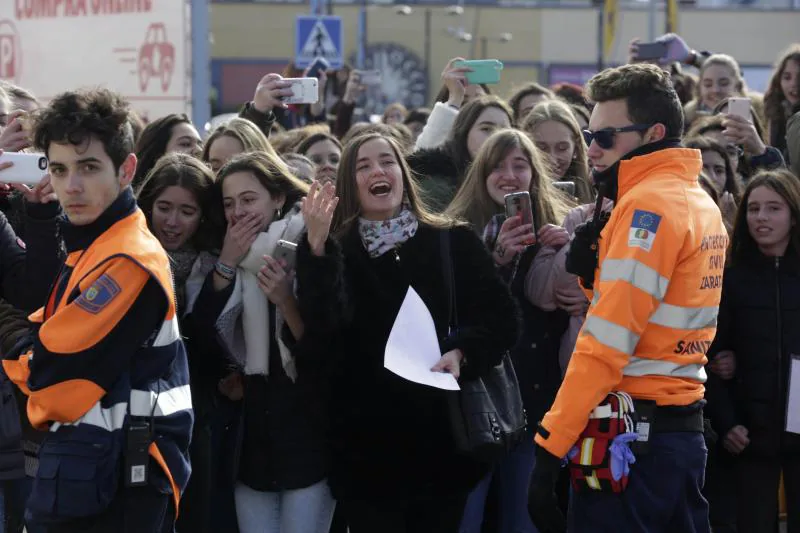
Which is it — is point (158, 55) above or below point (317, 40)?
below

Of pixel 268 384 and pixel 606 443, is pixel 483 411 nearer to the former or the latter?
pixel 606 443

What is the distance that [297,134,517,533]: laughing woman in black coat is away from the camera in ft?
16.0

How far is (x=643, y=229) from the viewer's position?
4051mm

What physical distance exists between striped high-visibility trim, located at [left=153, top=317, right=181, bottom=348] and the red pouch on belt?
1412 millimetres

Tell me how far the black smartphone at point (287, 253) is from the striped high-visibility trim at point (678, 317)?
1569 mm

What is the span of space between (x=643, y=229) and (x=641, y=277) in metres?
0.16

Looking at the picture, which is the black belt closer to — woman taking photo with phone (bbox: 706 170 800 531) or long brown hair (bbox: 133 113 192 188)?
woman taking photo with phone (bbox: 706 170 800 531)

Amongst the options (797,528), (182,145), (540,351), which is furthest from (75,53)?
(797,528)

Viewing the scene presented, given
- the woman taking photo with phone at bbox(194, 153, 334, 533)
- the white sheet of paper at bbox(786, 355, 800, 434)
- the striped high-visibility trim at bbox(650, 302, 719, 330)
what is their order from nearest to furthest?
1. the striped high-visibility trim at bbox(650, 302, 719, 330)
2. the woman taking photo with phone at bbox(194, 153, 334, 533)
3. the white sheet of paper at bbox(786, 355, 800, 434)

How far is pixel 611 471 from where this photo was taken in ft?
13.5

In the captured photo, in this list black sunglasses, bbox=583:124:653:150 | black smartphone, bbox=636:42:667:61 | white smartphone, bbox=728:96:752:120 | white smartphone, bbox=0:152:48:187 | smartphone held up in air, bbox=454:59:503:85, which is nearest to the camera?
black sunglasses, bbox=583:124:653:150

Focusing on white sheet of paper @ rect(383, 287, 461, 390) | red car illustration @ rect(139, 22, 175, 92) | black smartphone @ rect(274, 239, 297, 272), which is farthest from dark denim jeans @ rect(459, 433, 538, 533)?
red car illustration @ rect(139, 22, 175, 92)

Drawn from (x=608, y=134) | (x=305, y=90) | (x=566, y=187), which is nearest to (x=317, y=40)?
(x=305, y=90)

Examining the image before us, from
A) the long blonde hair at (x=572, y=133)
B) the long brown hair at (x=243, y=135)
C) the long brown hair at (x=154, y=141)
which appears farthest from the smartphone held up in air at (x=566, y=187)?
the long brown hair at (x=154, y=141)
